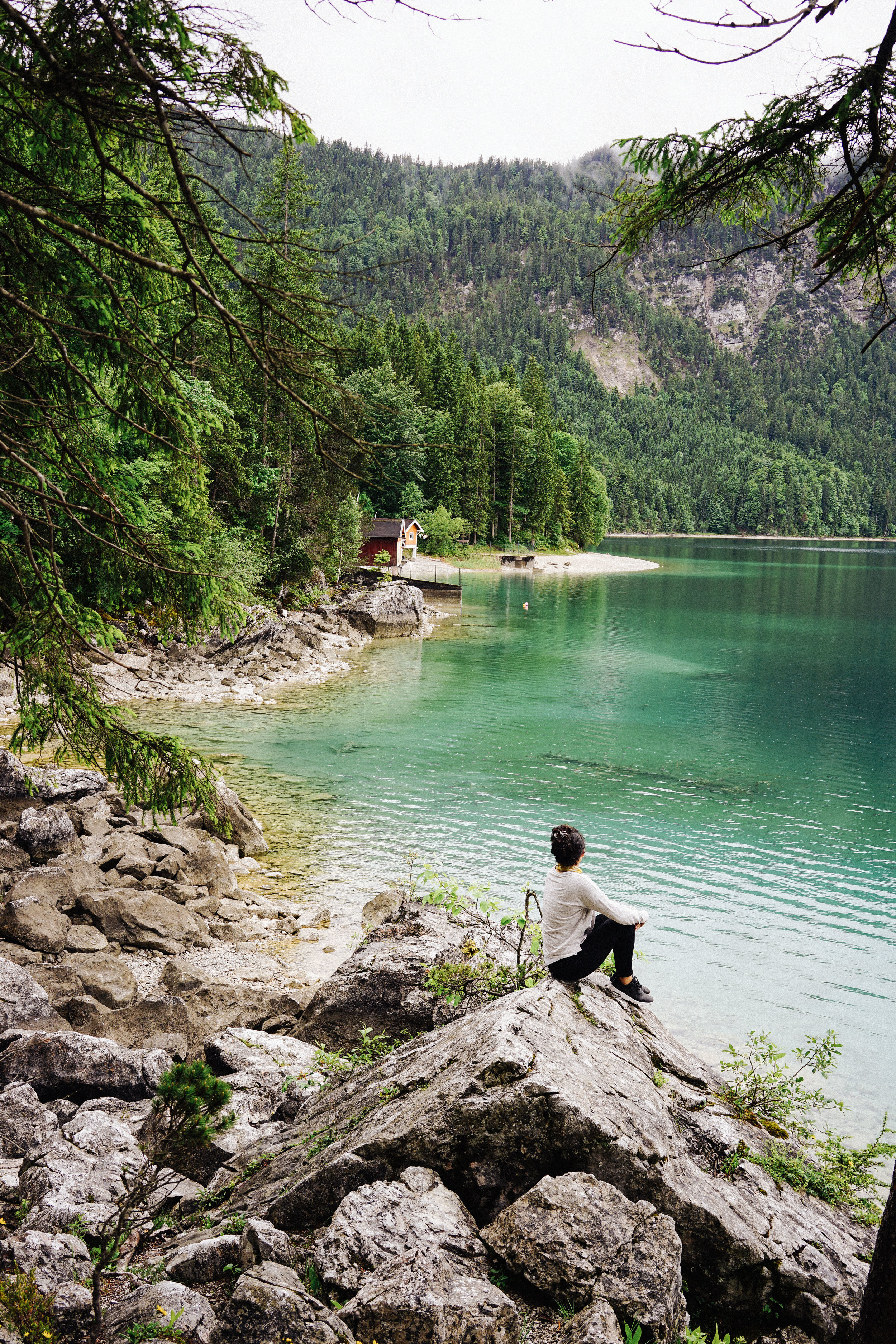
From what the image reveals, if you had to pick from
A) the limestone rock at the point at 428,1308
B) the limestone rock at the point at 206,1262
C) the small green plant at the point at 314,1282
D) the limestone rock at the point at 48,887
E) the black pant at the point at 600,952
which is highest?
the black pant at the point at 600,952

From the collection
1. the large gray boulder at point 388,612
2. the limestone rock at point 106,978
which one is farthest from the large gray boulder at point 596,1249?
the large gray boulder at point 388,612

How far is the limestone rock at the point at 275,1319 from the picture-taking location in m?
3.27

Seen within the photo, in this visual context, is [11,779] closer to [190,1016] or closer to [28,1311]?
[190,1016]

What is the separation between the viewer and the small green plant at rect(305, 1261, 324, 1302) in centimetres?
356

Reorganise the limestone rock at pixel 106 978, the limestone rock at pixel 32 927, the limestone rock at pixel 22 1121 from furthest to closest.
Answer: the limestone rock at pixel 32 927, the limestone rock at pixel 106 978, the limestone rock at pixel 22 1121

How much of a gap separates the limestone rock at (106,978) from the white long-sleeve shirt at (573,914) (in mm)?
4626

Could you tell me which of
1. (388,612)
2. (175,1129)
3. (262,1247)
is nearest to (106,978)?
(175,1129)

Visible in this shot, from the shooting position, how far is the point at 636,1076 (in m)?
4.77

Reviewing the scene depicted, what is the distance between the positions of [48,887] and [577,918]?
7.32m

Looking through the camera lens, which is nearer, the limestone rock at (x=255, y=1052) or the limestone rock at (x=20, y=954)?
the limestone rock at (x=255, y=1052)

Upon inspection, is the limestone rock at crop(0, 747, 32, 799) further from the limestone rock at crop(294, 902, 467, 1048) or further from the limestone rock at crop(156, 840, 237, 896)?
the limestone rock at crop(294, 902, 467, 1048)

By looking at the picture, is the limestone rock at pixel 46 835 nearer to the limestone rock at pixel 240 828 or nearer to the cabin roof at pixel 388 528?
the limestone rock at pixel 240 828

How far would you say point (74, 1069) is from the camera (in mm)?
6250

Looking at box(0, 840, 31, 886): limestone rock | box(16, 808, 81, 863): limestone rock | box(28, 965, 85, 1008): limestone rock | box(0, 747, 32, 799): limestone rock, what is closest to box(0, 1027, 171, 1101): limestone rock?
box(28, 965, 85, 1008): limestone rock
